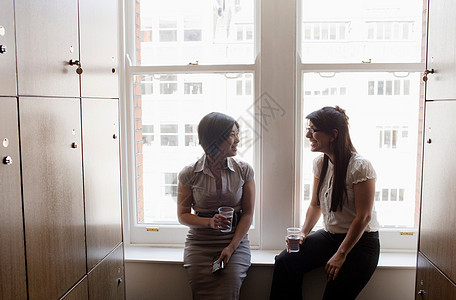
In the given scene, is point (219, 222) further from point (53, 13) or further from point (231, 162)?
point (53, 13)

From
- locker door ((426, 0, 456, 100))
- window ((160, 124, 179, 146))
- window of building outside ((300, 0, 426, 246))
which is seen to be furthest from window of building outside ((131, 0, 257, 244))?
locker door ((426, 0, 456, 100))

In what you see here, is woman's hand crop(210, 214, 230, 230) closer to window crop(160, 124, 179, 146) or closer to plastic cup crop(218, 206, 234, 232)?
plastic cup crop(218, 206, 234, 232)

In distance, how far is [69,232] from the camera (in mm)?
1801

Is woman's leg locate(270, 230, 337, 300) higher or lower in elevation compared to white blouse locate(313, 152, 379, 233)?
lower

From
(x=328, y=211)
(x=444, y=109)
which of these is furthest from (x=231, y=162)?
(x=444, y=109)

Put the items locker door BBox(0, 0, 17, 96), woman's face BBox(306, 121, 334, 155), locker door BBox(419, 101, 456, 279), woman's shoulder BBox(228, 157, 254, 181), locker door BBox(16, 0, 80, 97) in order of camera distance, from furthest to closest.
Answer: woman's shoulder BBox(228, 157, 254, 181)
woman's face BBox(306, 121, 334, 155)
locker door BBox(419, 101, 456, 279)
locker door BBox(16, 0, 80, 97)
locker door BBox(0, 0, 17, 96)

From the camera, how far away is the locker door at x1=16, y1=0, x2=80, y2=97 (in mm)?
1455

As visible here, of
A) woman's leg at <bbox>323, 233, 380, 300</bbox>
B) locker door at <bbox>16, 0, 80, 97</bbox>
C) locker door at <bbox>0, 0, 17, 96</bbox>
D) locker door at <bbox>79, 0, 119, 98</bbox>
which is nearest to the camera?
locker door at <bbox>0, 0, 17, 96</bbox>

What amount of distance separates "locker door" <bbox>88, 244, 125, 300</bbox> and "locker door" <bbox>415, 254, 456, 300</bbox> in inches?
63.7

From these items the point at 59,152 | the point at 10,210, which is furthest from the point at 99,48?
the point at 10,210

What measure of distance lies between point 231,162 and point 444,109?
1.15 metres

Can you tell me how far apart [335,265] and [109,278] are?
3.96ft

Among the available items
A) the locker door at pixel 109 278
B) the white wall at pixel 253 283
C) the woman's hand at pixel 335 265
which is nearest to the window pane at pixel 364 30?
the woman's hand at pixel 335 265

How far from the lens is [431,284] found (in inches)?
78.4
